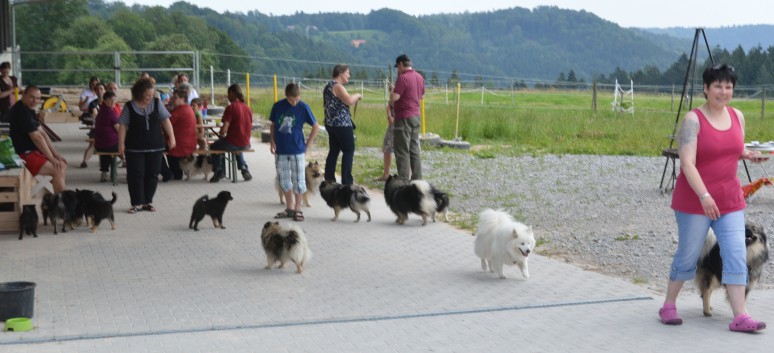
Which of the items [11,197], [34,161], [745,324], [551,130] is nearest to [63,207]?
[11,197]

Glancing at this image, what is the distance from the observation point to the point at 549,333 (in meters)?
7.11

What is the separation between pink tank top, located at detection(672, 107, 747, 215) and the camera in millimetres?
7008

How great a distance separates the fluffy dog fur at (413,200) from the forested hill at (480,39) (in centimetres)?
7282

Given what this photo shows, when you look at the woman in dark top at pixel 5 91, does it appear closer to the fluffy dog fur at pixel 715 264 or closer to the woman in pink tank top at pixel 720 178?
the fluffy dog fur at pixel 715 264

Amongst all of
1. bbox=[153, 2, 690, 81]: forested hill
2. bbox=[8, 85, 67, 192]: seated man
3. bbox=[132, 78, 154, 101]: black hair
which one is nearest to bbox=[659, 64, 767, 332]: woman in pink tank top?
bbox=[132, 78, 154, 101]: black hair

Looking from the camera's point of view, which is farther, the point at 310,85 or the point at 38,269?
the point at 310,85

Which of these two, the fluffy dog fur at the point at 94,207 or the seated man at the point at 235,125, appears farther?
the seated man at the point at 235,125

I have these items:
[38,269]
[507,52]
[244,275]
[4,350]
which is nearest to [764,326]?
[244,275]

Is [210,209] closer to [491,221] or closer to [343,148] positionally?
[343,148]

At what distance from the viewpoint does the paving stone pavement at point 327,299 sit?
688 cm

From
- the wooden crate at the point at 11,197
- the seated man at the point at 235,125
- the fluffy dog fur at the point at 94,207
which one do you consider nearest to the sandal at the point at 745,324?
the fluffy dog fur at the point at 94,207

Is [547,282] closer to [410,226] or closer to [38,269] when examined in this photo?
[410,226]

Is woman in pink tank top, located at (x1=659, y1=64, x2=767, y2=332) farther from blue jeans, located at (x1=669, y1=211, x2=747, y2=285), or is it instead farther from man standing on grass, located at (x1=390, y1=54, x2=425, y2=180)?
man standing on grass, located at (x1=390, y1=54, x2=425, y2=180)

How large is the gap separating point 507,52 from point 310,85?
82.7 metres
